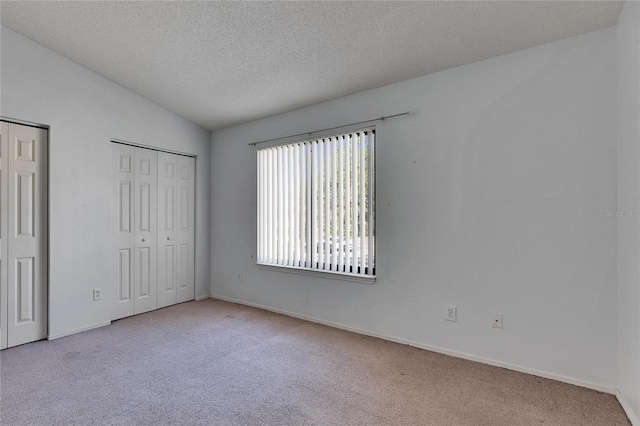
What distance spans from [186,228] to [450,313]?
11.2ft

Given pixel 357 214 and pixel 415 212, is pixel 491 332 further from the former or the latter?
pixel 357 214

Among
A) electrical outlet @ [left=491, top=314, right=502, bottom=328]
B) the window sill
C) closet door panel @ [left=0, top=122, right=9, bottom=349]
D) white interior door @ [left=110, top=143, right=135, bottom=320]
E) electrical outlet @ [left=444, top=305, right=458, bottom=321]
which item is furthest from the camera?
white interior door @ [left=110, top=143, right=135, bottom=320]

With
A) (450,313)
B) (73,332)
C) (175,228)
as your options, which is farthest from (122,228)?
(450,313)

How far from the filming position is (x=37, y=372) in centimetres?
248

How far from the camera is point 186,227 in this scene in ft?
14.9

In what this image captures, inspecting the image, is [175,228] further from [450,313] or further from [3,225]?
[450,313]

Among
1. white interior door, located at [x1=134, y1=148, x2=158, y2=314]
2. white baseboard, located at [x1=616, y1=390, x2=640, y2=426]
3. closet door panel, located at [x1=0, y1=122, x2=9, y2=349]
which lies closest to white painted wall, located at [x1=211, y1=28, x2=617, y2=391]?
white baseboard, located at [x1=616, y1=390, x2=640, y2=426]

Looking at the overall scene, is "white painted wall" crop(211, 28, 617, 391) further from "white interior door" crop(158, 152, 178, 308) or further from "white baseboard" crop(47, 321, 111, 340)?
"white baseboard" crop(47, 321, 111, 340)

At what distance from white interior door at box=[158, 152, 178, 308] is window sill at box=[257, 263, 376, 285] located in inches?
46.4

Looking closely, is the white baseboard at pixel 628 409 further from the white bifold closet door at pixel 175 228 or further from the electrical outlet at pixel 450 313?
the white bifold closet door at pixel 175 228

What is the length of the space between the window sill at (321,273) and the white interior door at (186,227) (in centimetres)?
109

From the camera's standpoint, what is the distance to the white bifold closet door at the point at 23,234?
294 centimetres

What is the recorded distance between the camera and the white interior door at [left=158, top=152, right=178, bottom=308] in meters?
4.20

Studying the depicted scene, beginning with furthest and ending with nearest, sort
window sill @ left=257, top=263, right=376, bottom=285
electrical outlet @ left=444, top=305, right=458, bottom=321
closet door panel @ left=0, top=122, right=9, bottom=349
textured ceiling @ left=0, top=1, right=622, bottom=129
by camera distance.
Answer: window sill @ left=257, top=263, right=376, bottom=285 → closet door panel @ left=0, top=122, right=9, bottom=349 → electrical outlet @ left=444, top=305, right=458, bottom=321 → textured ceiling @ left=0, top=1, right=622, bottom=129
